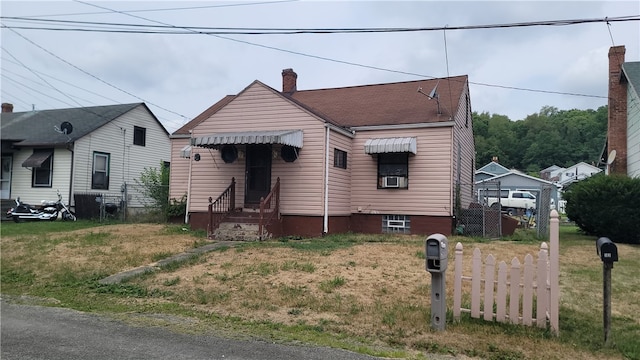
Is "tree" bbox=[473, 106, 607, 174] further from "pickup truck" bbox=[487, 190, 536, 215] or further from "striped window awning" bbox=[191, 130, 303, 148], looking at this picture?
"striped window awning" bbox=[191, 130, 303, 148]

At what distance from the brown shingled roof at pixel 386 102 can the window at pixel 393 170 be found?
1154 mm

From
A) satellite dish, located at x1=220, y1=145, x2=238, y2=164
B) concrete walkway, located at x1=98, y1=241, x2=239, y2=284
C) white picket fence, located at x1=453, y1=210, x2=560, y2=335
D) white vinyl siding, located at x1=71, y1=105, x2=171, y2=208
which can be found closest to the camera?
white picket fence, located at x1=453, y1=210, x2=560, y2=335

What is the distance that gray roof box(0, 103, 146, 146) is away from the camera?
22.2 meters

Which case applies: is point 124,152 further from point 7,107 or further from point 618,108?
point 618,108

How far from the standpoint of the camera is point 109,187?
24.0 m

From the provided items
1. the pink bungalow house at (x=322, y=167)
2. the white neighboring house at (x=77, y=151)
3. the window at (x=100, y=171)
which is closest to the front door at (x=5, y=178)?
the white neighboring house at (x=77, y=151)

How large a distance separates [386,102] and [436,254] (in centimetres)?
1262

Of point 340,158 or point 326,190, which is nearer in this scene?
point 326,190

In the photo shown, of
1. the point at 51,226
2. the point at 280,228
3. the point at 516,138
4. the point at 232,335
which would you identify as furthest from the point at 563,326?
the point at 516,138

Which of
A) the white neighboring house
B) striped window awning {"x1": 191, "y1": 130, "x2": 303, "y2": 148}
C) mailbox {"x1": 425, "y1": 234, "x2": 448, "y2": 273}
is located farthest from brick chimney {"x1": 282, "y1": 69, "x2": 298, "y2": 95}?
mailbox {"x1": 425, "y1": 234, "x2": 448, "y2": 273}

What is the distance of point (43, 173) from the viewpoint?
72.7ft

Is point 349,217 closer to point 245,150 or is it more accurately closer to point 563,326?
point 245,150

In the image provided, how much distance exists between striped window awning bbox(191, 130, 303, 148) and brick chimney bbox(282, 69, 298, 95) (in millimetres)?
7899

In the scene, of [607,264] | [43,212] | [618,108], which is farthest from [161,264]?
[618,108]
